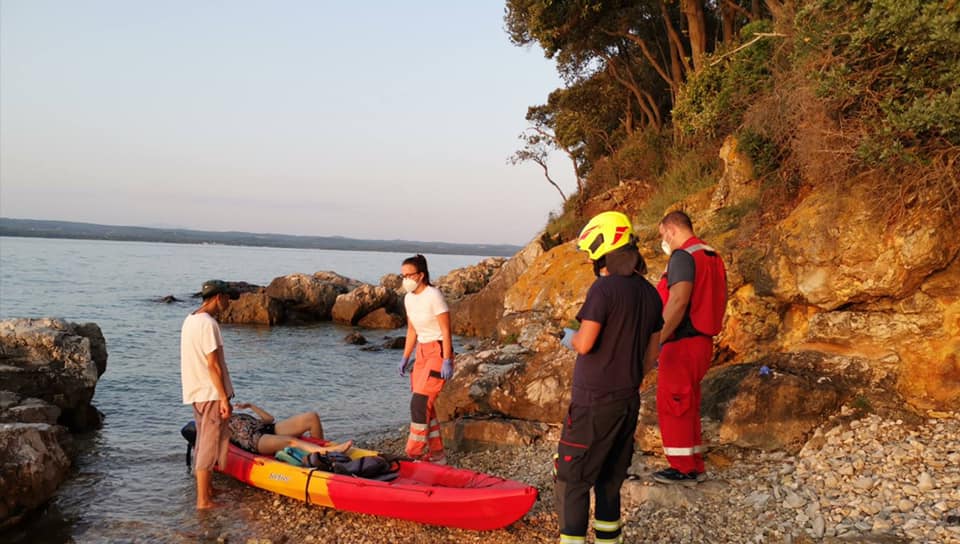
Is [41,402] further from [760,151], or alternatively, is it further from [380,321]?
[380,321]

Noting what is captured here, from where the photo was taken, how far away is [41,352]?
10.7 metres

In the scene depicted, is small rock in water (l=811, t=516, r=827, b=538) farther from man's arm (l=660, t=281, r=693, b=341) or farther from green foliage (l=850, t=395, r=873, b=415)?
green foliage (l=850, t=395, r=873, b=415)

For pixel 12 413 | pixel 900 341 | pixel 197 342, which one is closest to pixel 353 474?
pixel 197 342

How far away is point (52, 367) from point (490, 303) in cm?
1433

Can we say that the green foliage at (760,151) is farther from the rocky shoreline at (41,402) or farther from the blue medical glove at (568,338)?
the rocky shoreline at (41,402)

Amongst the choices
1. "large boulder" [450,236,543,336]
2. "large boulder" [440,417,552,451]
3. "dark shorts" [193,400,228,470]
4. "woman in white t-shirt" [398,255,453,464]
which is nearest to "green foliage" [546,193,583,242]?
"large boulder" [450,236,543,336]

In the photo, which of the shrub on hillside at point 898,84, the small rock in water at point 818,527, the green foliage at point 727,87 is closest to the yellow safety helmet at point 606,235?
the small rock in water at point 818,527

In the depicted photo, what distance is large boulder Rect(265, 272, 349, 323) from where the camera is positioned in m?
27.2

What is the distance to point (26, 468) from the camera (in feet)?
22.6

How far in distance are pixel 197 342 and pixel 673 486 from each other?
4689mm

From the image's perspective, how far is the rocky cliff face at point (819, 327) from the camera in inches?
275

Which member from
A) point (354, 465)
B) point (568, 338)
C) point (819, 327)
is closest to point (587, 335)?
point (568, 338)

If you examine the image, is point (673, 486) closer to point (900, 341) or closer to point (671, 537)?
point (671, 537)

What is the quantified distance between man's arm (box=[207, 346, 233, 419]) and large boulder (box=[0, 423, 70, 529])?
2.13 metres
